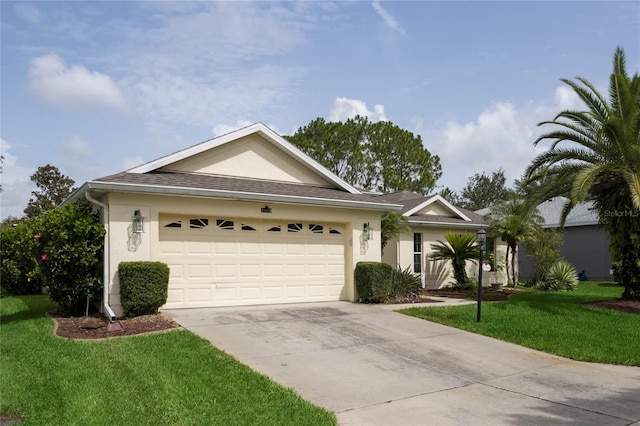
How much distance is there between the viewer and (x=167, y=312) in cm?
1062

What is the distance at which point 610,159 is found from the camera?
1180cm

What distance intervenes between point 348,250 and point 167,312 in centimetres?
522

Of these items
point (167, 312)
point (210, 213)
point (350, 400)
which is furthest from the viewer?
point (210, 213)

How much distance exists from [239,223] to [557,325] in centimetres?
762

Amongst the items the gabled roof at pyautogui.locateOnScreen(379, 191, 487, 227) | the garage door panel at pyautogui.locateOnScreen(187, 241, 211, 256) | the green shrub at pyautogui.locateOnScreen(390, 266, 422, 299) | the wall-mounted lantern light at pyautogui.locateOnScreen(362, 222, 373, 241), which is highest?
the gabled roof at pyautogui.locateOnScreen(379, 191, 487, 227)

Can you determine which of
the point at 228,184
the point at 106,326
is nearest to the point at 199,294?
the point at 106,326

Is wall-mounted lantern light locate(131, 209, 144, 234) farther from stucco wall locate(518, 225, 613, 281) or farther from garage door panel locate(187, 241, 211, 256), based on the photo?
stucco wall locate(518, 225, 613, 281)

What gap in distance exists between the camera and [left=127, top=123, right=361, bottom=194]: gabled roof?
12.0 m

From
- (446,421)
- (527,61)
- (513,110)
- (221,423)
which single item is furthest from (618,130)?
(221,423)

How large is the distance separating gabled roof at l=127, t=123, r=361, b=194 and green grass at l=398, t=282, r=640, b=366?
485 cm

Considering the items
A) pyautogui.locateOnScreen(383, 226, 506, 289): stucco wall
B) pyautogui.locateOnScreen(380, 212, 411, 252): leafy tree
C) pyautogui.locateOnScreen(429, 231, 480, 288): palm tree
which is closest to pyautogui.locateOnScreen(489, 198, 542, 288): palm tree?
pyautogui.locateOnScreen(383, 226, 506, 289): stucco wall

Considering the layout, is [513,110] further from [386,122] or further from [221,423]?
[386,122]

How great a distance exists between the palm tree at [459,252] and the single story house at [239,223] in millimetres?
4682

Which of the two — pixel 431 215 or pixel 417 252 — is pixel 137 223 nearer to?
pixel 417 252
